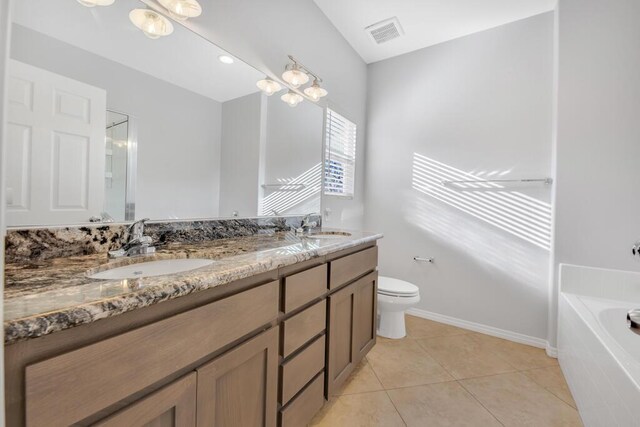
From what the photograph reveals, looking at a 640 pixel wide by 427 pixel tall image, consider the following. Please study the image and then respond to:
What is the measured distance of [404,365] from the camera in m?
1.90

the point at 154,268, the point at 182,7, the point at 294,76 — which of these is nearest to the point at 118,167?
the point at 154,268

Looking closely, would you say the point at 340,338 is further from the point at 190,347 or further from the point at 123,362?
the point at 123,362

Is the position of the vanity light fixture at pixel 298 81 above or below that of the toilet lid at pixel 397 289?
above

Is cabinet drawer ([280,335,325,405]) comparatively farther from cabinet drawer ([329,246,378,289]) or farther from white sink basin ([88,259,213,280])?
white sink basin ([88,259,213,280])

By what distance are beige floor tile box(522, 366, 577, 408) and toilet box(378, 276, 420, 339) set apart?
2.69 ft

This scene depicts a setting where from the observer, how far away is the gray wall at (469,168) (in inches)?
86.0

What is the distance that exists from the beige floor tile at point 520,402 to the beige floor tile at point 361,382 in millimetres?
545

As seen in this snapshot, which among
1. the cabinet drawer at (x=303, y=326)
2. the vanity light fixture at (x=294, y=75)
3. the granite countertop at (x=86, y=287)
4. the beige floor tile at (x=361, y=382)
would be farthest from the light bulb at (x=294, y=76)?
the beige floor tile at (x=361, y=382)

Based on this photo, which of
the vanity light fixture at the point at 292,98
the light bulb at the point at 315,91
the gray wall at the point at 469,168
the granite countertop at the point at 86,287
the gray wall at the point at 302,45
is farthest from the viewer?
the gray wall at the point at 469,168

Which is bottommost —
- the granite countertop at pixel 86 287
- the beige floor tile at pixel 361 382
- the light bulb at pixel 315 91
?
the beige floor tile at pixel 361 382

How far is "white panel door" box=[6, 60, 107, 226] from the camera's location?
2.72 ft

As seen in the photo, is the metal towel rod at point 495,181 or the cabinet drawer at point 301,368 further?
the metal towel rod at point 495,181

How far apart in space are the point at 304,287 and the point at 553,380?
182 cm

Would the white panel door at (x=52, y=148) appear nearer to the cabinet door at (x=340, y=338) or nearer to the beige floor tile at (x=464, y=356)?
the cabinet door at (x=340, y=338)
